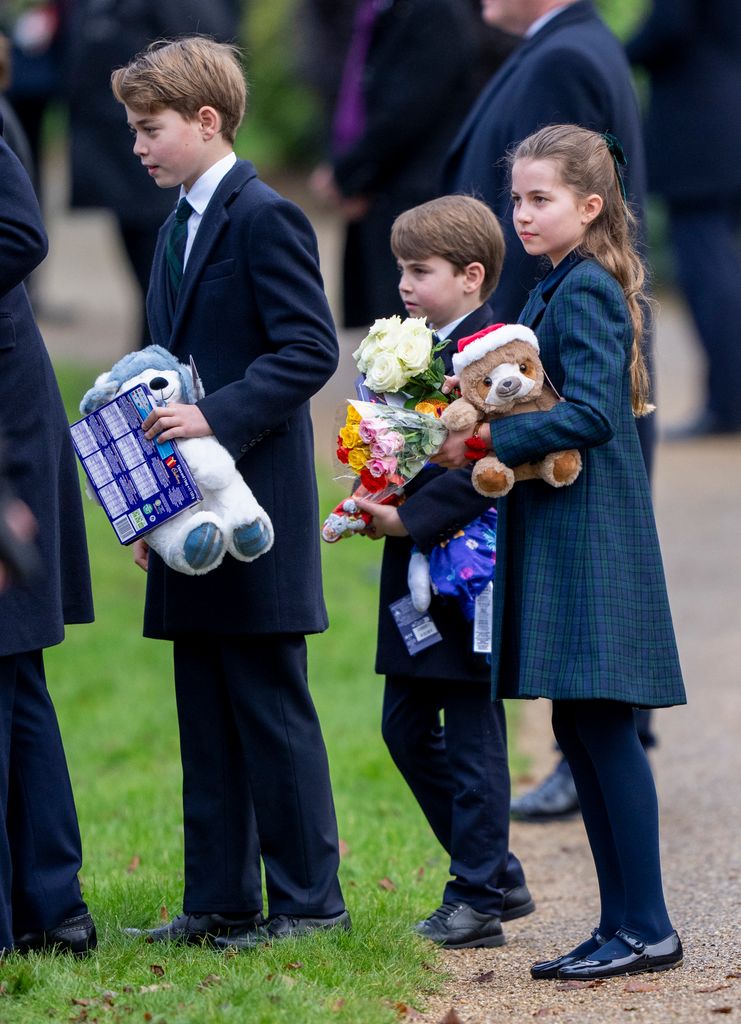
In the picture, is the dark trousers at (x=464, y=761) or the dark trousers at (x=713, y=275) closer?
the dark trousers at (x=464, y=761)

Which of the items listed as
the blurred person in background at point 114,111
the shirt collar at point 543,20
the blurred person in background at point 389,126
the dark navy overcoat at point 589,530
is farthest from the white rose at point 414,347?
the blurred person in background at point 114,111

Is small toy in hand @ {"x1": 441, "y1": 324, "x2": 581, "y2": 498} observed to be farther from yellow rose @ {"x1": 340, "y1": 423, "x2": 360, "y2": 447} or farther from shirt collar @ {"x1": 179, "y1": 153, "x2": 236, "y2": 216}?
shirt collar @ {"x1": 179, "y1": 153, "x2": 236, "y2": 216}

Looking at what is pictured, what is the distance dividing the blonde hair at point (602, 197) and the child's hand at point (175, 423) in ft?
2.80

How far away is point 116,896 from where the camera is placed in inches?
170

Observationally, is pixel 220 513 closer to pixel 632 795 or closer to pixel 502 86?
pixel 632 795

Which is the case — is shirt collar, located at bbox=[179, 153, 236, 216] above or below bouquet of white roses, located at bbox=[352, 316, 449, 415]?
above

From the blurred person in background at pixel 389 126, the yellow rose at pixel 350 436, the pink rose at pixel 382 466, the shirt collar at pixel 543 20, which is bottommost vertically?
the pink rose at pixel 382 466

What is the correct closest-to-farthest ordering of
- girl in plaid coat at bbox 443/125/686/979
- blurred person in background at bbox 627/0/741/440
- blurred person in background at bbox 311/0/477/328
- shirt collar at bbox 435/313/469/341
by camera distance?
girl in plaid coat at bbox 443/125/686/979, shirt collar at bbox 435/313/469/341, blurred person in background at bbox 311/0/477/328, blurred person in background at bbox 627/0/741/440

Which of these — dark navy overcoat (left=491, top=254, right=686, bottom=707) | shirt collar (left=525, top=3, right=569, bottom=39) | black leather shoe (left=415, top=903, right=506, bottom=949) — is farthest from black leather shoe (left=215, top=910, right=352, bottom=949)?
shirt collar (left=525, top=3, right=569, bottom=39)

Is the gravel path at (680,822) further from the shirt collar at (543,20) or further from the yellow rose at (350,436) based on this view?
the shirt collar at (543,20)

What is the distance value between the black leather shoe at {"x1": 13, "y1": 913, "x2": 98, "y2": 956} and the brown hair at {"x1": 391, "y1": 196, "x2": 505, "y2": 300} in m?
1.65

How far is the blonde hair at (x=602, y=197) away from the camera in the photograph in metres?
3.56

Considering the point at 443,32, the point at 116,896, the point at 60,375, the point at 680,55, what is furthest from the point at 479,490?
the point at 60,375

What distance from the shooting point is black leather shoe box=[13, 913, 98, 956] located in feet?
12.5
